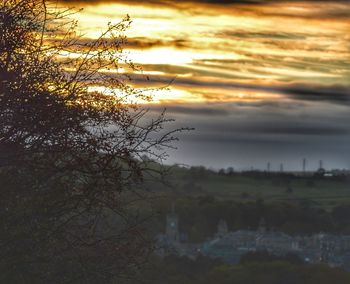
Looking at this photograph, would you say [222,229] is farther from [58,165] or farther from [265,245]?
[58,165]

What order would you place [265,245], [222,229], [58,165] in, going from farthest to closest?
[222,229]
[265,245]
[58,165]

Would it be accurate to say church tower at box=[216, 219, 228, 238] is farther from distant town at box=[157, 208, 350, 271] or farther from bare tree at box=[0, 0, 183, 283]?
bare tree at box=[0, 0, 183, 283]

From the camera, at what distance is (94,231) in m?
13.2

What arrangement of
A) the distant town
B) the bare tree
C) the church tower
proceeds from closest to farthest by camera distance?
the bare tree → the distant town → the church tower

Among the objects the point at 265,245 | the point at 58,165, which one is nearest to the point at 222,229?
the point at 265,245

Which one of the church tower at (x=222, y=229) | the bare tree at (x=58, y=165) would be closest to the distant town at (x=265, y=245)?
the church tower at (x=222, y=229)

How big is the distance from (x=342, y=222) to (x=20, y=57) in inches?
3808

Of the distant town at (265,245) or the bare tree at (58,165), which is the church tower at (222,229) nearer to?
the distant town at (265,245)

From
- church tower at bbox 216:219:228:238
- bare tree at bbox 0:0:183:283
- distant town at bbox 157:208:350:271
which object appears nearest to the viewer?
bare tree at bbox 0:0:183:283

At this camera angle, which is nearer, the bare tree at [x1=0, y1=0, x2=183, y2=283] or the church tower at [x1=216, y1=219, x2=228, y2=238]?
the bare tree at [x1=0, y1=0, x2=183, y2=283]

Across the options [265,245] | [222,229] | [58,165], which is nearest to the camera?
[58,165]

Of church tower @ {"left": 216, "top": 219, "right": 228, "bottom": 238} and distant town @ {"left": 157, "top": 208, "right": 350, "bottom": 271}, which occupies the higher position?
church tower @ {"left": 216, "top": 219, "right": 228, "bottom": 238}

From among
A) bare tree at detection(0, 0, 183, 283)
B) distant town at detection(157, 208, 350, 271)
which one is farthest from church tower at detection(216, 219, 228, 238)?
bare tree at detection(0, 0, 183, 283)

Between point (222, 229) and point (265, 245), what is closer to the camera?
point (265, 245)
